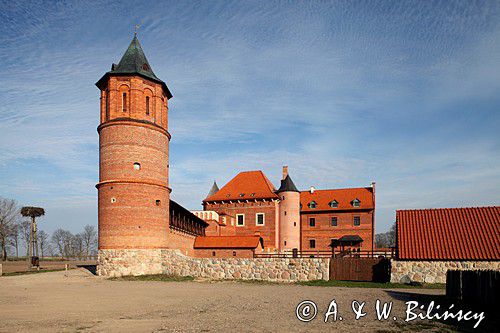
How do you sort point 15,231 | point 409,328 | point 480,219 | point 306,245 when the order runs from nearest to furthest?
point 409,328
point 480,219
point 306,245
point 15,231

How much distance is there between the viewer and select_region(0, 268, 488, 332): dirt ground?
35.6ft

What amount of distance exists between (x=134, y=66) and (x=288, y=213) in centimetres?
2284

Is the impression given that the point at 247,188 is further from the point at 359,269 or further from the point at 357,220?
the point at 359,269

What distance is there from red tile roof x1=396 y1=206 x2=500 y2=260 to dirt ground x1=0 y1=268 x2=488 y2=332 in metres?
6.46

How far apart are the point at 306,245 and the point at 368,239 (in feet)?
23.5

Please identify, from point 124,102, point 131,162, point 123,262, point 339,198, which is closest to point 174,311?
point 123,262

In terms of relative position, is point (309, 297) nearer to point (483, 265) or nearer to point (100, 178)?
point (483, 265)

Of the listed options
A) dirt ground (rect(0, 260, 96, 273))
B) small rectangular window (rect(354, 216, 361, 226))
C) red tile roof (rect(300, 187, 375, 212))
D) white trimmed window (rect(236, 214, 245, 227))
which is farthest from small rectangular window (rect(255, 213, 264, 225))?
dirt ground (rect(0, 260, 96, 273))

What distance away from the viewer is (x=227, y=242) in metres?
36.3

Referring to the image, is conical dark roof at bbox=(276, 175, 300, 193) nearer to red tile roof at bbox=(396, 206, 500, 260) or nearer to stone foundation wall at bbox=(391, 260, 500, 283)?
red tile roof at bbox=(396, 206, 500, 260)

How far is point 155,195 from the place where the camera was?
97.9ft

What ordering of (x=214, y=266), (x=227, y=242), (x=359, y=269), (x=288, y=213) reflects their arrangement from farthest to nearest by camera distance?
1. (x=288, y=213)
2. (x=227, y=242)
3. (x=214, y=266)
4. (x=359, y=269)

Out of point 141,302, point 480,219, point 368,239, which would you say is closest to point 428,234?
point 480,219

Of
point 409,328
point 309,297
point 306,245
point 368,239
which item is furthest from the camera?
point 306,245
